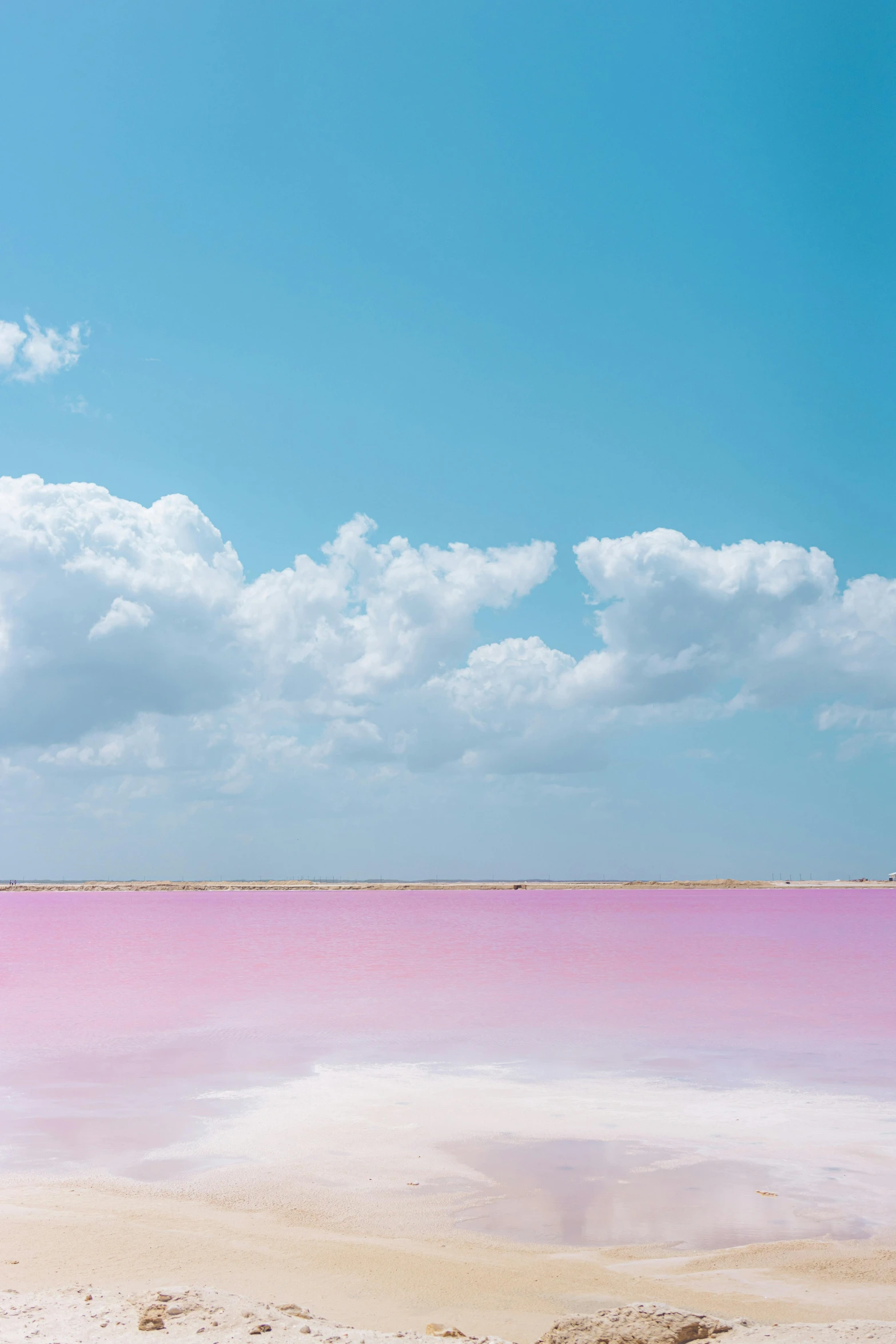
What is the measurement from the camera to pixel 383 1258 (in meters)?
6.65

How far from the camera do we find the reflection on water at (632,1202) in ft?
23.5

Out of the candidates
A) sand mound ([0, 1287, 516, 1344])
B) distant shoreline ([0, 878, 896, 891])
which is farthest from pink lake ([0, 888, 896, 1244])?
distant shoreline ([0, 878, 896, 891])

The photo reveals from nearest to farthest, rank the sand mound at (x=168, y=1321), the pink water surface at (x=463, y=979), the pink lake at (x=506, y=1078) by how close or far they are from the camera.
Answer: the sand mound at (x=168, y=1321), the pink lake at (x=506, y=1078), the pink water surface at (x=463, y=979)

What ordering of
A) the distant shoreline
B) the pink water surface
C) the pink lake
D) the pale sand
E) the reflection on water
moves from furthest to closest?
1. the distant shoreline
2. the pink water surface
3. the pink lake
4. the reflection on water
5. the pale sand

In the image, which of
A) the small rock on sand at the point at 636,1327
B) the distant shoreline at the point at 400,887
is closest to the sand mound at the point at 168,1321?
the small rock on sand at the point at 636,1327

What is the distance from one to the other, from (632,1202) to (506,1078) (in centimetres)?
448

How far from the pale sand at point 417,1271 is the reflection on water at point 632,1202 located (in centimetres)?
30

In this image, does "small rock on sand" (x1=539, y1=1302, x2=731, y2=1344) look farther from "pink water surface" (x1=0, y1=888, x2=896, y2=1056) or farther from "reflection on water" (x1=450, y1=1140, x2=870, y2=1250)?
"pink water surface" (x1=0, y1=888, x2=896, y2=1056)

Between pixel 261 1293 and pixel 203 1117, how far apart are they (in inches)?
183

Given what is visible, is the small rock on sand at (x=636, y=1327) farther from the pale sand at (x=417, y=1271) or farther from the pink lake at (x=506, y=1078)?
the pink lake at (x=506, y=1078)

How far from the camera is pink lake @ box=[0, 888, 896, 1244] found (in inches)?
322

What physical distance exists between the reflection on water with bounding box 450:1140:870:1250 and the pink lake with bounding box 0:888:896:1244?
0.08ft

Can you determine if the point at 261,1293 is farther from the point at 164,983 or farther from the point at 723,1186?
the point at 164,983

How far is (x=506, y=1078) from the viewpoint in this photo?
39.7 feet
